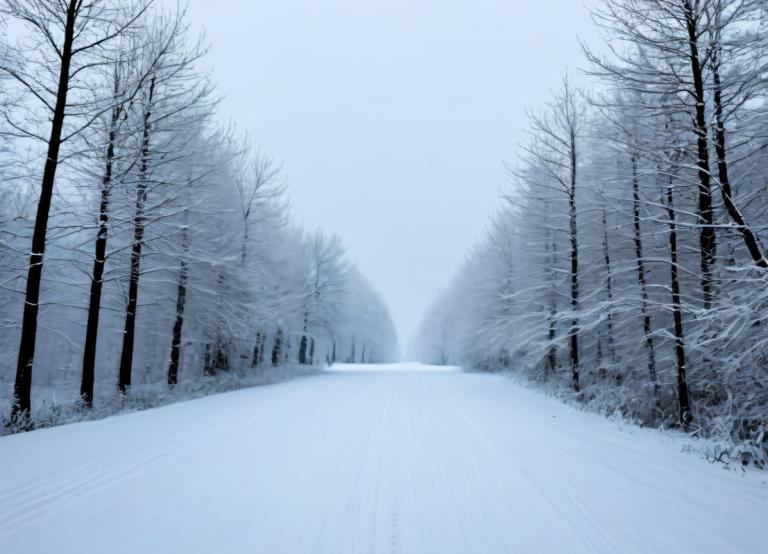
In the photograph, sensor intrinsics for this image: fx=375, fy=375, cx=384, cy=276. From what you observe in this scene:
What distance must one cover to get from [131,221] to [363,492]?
9299 mm

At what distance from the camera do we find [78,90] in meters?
7.64

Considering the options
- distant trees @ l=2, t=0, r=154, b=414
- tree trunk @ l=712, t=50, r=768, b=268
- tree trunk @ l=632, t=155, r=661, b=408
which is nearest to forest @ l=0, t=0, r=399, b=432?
distant trees @ l=2, t=0, r=154, b=414

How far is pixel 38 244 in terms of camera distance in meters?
7.04

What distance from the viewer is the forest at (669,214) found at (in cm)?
576

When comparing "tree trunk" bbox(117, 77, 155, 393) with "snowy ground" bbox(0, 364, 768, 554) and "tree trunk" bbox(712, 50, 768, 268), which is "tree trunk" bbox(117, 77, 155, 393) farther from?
"tree trunk" bbox(712, 50, 768, 268)

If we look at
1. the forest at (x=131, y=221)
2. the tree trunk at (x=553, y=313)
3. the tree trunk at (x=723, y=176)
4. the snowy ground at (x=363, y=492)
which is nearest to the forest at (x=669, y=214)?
the tree trunk at (x=723, y=176)

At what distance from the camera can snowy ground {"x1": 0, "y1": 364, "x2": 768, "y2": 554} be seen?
8.72 feet

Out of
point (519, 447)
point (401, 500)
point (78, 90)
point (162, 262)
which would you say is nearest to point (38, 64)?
point (78, 90)

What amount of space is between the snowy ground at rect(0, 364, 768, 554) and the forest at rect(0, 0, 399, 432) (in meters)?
3.89

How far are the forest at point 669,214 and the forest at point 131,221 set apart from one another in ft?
31.1

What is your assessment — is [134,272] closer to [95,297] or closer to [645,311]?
[95,297]

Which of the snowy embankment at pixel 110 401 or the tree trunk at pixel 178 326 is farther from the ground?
the tree trunk at pixel 178 326

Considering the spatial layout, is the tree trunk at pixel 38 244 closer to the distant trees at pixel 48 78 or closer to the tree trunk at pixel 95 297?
the distant trees at pixel 48 78

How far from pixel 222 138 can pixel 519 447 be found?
1404 cm
